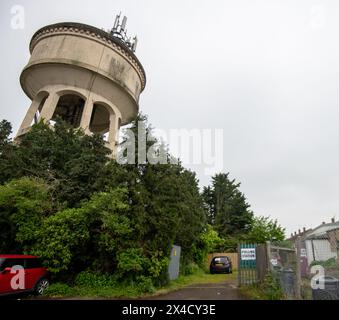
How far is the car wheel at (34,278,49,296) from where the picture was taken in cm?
991

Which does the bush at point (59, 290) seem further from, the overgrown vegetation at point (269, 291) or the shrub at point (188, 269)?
the shrub at point (188, 269)

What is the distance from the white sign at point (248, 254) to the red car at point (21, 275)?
26.4ft

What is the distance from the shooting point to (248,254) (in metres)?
12.3

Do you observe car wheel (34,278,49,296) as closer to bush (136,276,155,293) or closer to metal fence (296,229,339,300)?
bush (136,276,155,293)

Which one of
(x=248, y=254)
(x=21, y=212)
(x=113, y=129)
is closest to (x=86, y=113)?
(x=113, y=129)

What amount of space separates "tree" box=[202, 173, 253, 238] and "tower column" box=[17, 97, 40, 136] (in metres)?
25.3

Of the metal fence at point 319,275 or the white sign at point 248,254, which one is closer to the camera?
the metal fence at point 319,275

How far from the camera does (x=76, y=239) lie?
10680mm

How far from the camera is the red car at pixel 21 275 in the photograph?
8.97 metres

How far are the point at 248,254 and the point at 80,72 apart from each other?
1508cm

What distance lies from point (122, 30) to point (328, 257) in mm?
22674

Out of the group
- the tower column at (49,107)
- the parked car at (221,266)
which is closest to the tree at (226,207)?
the parked car at (221,266)

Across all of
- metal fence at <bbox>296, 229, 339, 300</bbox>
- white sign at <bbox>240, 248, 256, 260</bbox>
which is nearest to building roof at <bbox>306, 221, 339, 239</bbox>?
metal fence at <bbox>296, 229, 339, 300</bbox>
